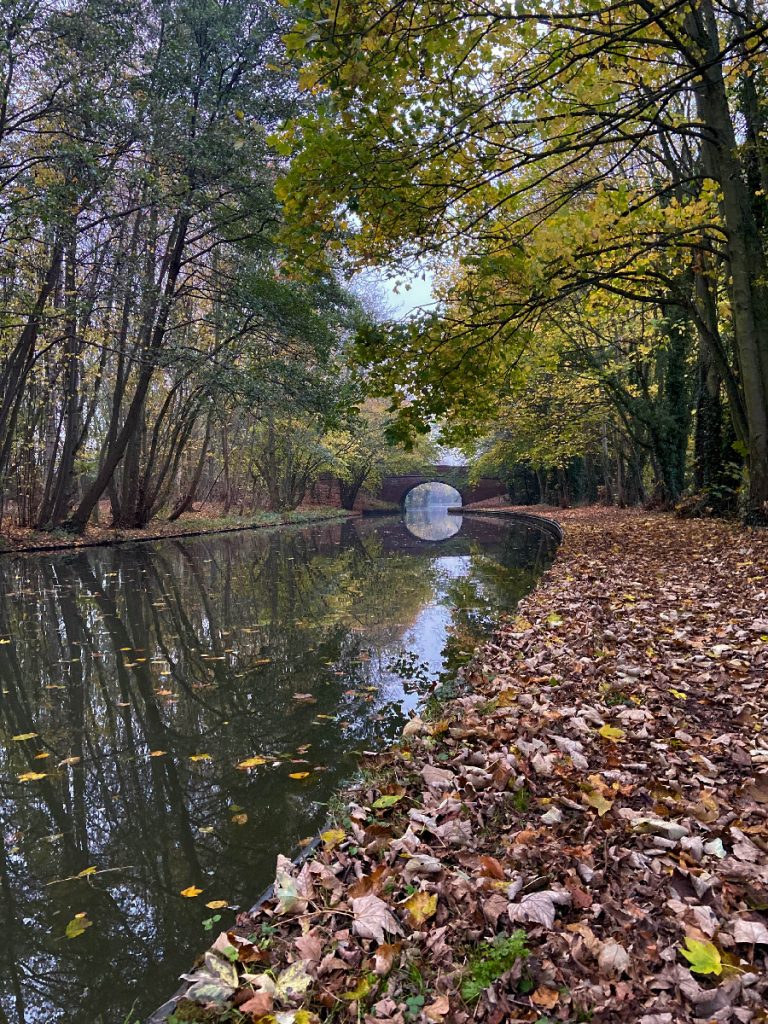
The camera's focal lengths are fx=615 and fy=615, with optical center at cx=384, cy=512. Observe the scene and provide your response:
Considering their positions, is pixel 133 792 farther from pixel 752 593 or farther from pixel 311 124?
pixel 752 593

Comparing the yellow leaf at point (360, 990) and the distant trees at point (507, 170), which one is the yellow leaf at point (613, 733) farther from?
the distant trees at point (507, 170)

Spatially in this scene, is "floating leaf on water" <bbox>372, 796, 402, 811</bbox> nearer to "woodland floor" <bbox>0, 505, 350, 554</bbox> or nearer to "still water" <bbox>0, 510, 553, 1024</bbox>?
"still water" <bbox>0, 510, 553, 1024</bbox>

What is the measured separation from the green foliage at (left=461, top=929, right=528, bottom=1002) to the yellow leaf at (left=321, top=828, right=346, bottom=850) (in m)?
0.85

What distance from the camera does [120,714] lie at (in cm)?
482

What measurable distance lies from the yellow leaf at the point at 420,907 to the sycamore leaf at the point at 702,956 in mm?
721

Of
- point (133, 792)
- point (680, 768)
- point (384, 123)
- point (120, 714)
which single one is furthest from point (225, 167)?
point (680, 768)

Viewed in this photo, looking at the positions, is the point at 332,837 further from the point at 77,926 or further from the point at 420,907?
the point at 77,926

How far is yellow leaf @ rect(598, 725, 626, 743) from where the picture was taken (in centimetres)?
307

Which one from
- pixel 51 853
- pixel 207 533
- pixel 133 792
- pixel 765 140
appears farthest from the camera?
pixel 207 533

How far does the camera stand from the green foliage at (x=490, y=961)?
1634 millimetres

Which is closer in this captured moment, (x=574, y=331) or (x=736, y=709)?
(x=736, y=709)

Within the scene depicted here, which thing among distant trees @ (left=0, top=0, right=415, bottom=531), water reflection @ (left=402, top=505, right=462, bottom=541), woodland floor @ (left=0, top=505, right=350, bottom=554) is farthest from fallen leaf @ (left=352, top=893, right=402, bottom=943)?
water reflection @ (left=402, top=505, right=462, bottom=541)

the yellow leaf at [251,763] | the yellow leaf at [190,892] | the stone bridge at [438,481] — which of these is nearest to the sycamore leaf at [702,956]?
the yellow leaf at [190,892]

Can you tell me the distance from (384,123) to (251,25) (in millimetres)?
12828
